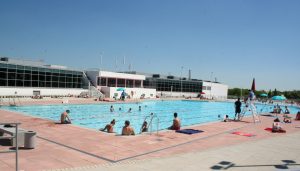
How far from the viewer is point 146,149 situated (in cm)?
949

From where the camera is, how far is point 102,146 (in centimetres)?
962

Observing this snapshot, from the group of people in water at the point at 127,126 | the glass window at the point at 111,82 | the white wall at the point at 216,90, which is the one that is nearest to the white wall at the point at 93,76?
the glass window at the point at 111,82

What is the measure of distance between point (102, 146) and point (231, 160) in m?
4.32

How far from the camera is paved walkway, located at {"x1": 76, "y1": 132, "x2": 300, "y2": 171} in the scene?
24.4 ft

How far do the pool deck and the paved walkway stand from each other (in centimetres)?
27

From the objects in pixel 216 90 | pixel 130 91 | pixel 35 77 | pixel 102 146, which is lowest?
pixel 102 146

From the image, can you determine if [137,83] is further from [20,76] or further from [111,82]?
[20,76]

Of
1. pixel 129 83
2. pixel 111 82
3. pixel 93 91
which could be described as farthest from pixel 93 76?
pixel 129 83

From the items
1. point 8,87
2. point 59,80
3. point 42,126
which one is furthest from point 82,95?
point 42,126

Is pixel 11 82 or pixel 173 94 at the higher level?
pixel 11 82

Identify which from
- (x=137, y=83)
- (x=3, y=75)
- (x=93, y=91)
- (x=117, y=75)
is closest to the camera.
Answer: (x=3, y=75)

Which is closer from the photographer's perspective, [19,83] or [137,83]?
[19,83]

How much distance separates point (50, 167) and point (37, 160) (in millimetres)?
745

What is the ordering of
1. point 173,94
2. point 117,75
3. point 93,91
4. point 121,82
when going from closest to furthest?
→ point 93,91 < point 117,75 < point 121,82 < point 173,94
